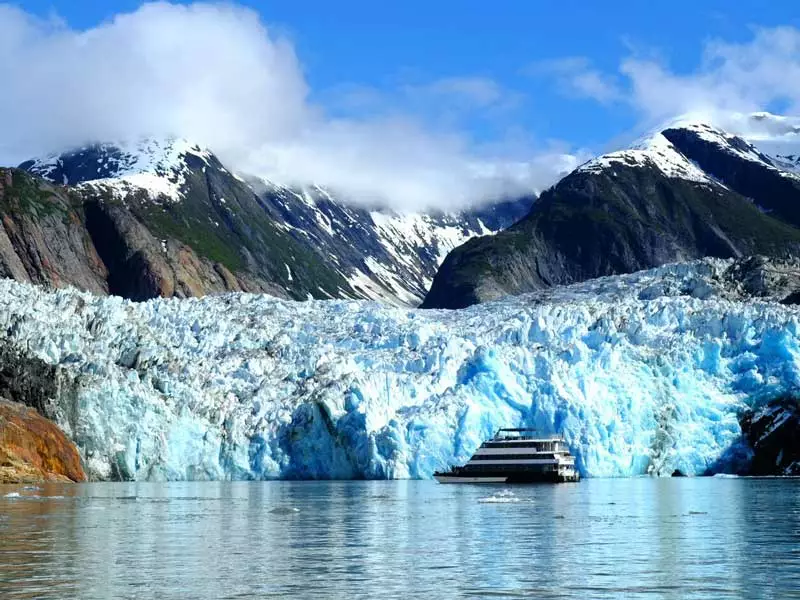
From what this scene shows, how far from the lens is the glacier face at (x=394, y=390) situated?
77500 mm

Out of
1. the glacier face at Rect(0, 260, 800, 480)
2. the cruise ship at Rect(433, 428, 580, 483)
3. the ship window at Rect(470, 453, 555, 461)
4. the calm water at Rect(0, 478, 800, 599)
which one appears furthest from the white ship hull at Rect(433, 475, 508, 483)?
the calm water at Rect(0, 478, 800, 599)

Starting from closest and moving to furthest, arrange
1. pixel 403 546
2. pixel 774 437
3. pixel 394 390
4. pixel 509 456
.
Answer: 1. pixel 403 546
2. pixel 509 456
3. pixel 394 390
4. pixel 774 437

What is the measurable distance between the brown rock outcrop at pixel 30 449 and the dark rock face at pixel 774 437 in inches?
1684

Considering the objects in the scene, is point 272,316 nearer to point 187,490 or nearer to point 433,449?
point 433,449

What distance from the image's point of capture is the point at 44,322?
81625mm

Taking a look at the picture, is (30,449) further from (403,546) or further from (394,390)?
(403,546)

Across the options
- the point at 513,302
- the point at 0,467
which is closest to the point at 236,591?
the point at 0,467

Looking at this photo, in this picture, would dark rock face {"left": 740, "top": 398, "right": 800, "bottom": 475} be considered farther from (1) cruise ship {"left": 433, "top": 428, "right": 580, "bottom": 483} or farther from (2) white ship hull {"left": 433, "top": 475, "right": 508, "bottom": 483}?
(2) white ship hull {"left": 433, "top": 475, "right": 508, "bottom": 483}

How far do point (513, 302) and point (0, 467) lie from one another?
6055 centimetres

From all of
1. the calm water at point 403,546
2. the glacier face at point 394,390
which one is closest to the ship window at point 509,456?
the glacier face at point 394,390

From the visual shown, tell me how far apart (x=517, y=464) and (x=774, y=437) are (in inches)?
760

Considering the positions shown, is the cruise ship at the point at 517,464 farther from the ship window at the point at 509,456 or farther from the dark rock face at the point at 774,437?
the dark rock face at the point at 774,437

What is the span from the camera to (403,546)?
3403 centimetres

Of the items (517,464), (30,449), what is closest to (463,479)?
(517,464)
